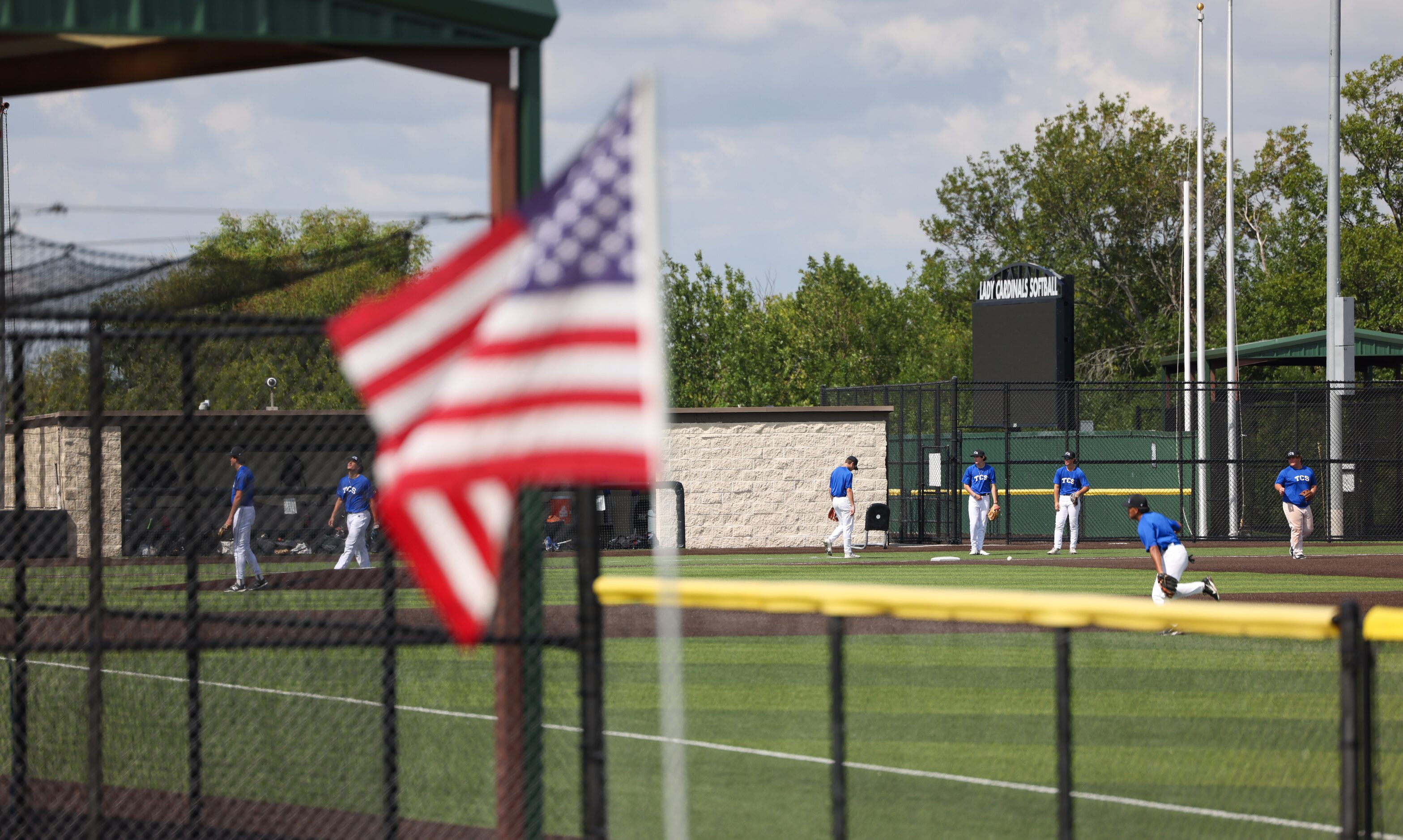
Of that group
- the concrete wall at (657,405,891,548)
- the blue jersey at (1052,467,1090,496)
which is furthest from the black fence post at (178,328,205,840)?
the concrete wall at (657,405,891,548)

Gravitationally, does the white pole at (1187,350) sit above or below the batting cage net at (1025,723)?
above

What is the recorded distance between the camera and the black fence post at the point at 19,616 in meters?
6.48

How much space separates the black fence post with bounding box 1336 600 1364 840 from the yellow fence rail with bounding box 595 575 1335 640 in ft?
0.16

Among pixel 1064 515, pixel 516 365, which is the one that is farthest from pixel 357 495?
pixel 516 365

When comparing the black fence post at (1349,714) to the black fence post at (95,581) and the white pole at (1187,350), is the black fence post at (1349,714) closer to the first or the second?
the black fence post at (95,581)

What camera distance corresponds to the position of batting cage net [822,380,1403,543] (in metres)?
32.5

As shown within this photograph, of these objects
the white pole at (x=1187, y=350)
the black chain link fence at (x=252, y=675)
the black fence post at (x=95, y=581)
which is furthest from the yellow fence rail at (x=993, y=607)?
the white pole at (x=1187, y=350)

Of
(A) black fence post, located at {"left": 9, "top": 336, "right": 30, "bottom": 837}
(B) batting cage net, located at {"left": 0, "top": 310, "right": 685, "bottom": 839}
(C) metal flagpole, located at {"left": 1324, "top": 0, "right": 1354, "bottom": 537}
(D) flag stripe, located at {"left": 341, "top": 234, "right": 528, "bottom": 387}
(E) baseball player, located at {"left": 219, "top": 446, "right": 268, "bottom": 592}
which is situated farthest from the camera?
(C) metal flagpole, located at {"left": 1324, "top": 0, "right": 1354, "bottom": 537}

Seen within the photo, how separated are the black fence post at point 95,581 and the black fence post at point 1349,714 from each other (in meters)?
4.63

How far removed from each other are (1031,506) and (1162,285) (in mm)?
36842

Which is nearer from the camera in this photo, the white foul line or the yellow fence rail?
the yellow fence rail

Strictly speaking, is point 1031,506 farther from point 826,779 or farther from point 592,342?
point 592,342

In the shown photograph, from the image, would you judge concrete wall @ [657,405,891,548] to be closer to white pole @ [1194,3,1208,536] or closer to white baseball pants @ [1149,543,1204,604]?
white pole @ [1194,3,1208,536]

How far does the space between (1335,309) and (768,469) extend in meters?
14.1
